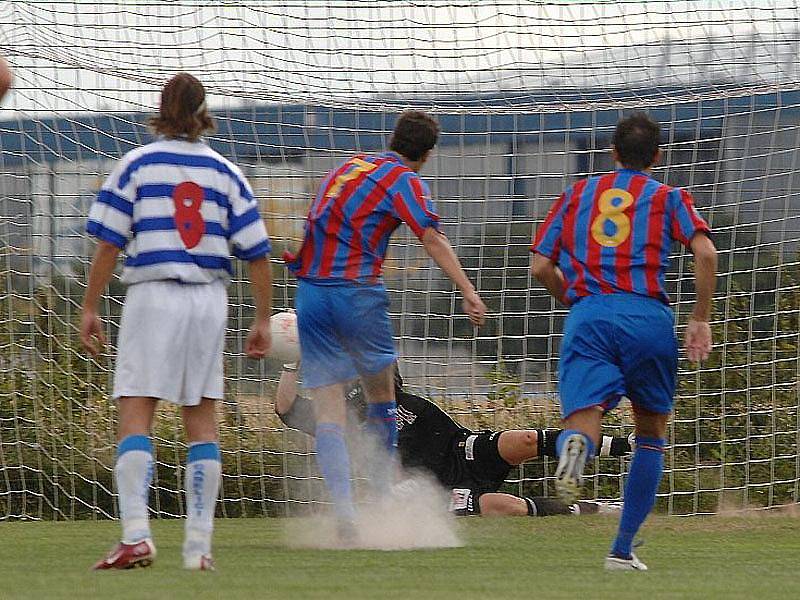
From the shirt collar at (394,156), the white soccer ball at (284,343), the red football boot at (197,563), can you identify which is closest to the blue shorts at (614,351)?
the red football boot at (197,563)

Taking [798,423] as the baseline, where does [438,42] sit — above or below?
above

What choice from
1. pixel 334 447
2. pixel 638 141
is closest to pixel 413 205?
pixel 334 447

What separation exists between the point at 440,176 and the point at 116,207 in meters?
4.35

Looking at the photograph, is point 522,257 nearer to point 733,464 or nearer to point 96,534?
point 733,464

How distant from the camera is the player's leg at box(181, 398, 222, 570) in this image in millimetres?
4641

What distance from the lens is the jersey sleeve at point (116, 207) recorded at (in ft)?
15.1

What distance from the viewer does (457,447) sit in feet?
24.6

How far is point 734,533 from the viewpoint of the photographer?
7094 millimetres

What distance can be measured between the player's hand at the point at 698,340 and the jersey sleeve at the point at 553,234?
0.55 meters

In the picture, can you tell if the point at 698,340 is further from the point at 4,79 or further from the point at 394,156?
the point at 4,79

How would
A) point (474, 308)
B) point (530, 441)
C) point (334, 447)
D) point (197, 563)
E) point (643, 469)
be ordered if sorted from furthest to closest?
point (530, 441) → point (334, 447) → point (474, 308) → point (643, 469) → point (197, 563)

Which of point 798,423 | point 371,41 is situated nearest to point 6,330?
point 371,41

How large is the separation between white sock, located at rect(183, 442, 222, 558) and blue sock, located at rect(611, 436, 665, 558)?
4.62 ft

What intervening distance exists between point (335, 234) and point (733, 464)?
3.32 meters
